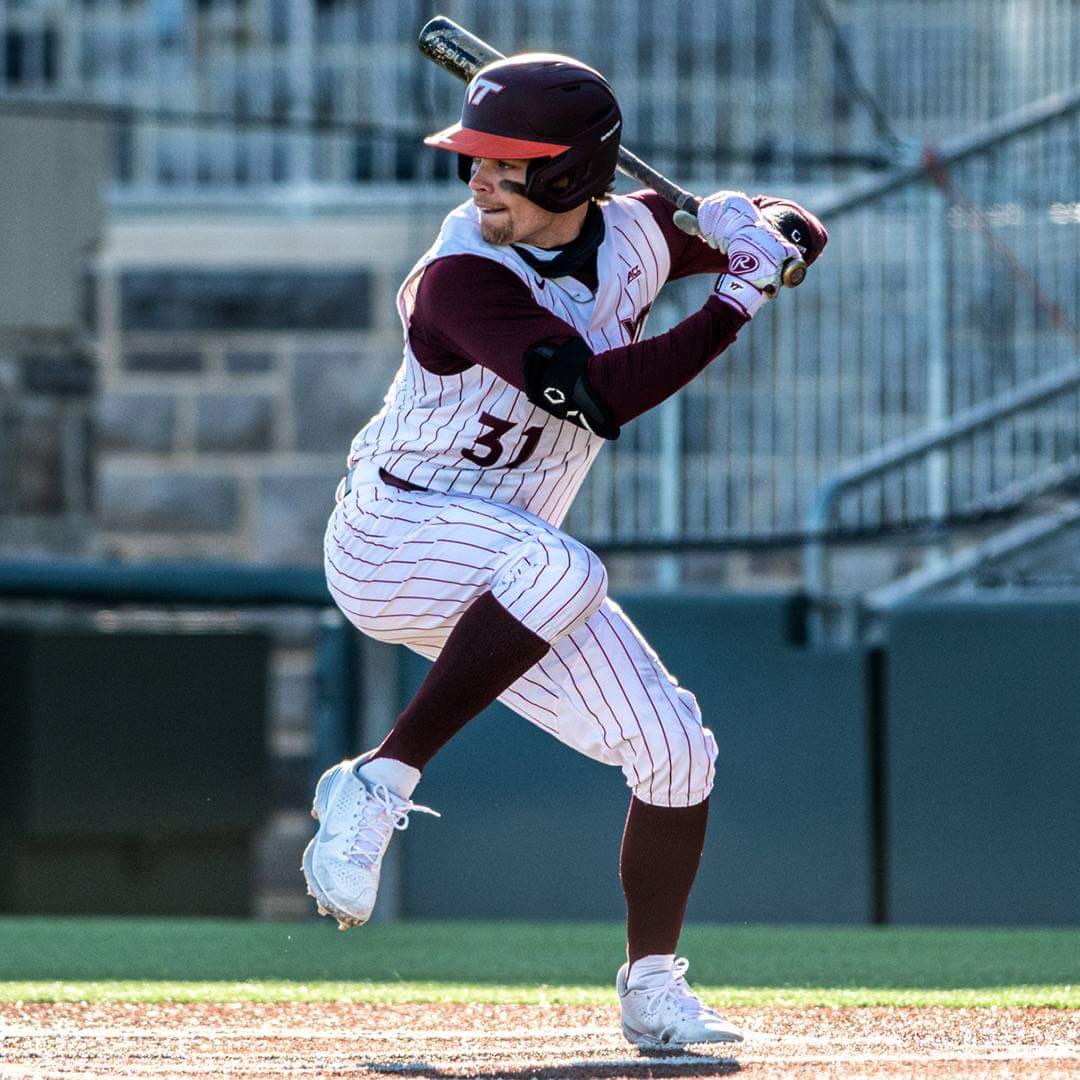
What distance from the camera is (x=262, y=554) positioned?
8.37m

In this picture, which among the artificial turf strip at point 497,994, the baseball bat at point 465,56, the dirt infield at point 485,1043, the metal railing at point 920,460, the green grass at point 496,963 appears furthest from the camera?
the metal railing at point 920,460

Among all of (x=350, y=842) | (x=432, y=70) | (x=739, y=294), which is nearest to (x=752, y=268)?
(x=739, y=294)

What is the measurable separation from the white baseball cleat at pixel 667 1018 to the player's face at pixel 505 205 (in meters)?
1.30

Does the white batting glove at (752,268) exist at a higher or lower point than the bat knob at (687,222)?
lower

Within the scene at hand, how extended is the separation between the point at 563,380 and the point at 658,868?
0.90 meters

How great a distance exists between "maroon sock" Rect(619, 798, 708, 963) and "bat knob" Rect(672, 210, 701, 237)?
1.03 metres

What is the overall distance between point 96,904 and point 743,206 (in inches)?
175

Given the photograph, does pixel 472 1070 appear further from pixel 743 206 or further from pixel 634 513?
pixel 634 513

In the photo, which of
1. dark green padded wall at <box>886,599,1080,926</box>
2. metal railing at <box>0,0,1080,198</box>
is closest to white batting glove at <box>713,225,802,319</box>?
dark green padded wall at <box>886,599,1080,926</box>

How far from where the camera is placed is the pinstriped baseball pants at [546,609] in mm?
3486

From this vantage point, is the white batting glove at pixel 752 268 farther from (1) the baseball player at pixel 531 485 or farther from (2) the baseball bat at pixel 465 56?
(2) the baseball bat at pixel 465 56

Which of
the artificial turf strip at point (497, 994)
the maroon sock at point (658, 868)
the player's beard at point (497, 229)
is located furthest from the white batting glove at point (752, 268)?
the artificial turf strip at point (497, 994)

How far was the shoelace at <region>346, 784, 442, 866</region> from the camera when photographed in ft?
11.4

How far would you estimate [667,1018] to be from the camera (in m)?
3.62
